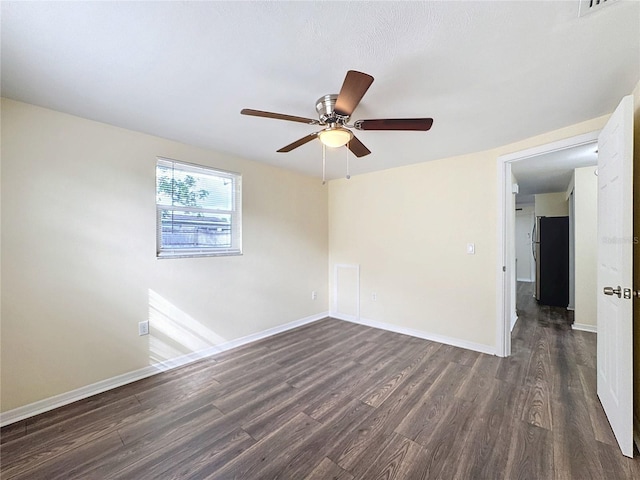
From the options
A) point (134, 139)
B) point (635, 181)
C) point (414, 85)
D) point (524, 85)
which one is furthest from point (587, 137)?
point (134, 139)

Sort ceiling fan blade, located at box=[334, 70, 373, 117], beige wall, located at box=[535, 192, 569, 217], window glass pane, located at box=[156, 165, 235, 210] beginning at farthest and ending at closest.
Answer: beige wall, located at box=[535, 192, 569, 217]
window glass pane, located at box=[156, 165, 235, 210]
ceiling fan blade, located at box=[334, 70, 373, 117]

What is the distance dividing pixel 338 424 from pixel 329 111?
7.23ft

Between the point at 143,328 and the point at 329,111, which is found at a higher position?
the point at 329,111

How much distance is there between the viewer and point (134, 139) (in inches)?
95.4

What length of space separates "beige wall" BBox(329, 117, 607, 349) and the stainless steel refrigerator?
3151 millimetres

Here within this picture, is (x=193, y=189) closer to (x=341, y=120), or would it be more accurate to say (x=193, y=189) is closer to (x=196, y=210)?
(x=196, y=210)

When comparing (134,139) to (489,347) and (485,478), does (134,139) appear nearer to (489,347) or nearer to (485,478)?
(485,478)

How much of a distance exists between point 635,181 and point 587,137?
0.69m

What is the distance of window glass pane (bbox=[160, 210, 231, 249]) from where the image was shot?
2.70 m

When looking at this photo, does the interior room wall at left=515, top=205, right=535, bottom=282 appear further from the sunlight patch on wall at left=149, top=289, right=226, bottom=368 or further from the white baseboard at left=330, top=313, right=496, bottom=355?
the sunlight patch on wall at left=149, top=289, right=226, bottom=368

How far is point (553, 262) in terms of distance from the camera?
15.9 ft

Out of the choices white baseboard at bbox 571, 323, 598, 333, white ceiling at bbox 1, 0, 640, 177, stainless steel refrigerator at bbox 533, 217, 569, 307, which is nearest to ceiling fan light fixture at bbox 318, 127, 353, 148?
white ceiling at bbox 1, 0, 640, 177

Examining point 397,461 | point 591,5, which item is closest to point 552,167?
point 591,5

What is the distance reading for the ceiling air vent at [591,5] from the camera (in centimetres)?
111
